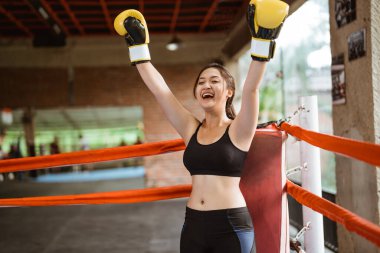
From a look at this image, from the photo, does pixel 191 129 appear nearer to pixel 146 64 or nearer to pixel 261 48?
→ pixel 146 64

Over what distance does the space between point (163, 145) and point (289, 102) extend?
4214 mm

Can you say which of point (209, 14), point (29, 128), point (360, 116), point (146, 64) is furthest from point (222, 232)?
point (29, 128)

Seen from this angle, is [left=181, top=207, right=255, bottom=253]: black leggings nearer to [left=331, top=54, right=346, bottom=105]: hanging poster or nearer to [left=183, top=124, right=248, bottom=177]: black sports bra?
[left=183, top=124, right=248, bottom=177]: black sports bra

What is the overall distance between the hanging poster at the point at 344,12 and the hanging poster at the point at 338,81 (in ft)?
0.89

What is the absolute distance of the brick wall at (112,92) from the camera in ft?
29.3

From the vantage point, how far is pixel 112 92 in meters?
9.10

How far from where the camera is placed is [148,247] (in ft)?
14.1

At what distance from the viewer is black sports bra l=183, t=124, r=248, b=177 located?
59.3 inches

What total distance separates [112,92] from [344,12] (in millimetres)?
6953

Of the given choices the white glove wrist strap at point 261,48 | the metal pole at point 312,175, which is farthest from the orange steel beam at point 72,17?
the white glove wrist strap at point 261,48

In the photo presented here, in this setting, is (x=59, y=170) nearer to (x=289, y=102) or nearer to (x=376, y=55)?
(x=289, y=102)

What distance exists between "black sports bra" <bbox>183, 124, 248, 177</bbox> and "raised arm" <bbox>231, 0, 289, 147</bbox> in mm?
162

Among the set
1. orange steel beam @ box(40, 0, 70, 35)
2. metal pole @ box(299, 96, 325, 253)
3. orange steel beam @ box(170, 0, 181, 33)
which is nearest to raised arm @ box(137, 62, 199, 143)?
metal pole @ box(299, 96, 325, 253)

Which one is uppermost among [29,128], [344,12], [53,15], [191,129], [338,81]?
[53,15]
